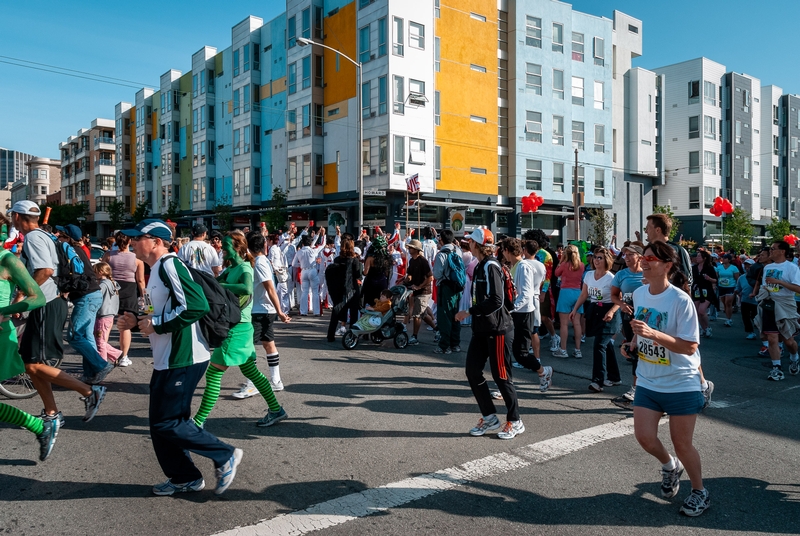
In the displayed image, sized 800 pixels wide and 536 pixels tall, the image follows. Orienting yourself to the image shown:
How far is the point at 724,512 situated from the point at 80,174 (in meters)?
83.1

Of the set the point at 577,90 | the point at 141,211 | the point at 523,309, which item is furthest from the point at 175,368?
the point at 141,211

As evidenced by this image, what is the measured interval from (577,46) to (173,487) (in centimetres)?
3976

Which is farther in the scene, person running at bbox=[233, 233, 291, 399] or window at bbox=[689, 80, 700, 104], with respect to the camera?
window at bbox=[689, 80, 700, 104]

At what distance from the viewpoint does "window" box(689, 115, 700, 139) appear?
47.3 m

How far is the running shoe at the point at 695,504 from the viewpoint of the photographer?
394 centimetres

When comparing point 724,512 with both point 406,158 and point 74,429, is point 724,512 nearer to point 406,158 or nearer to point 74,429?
point 74,429

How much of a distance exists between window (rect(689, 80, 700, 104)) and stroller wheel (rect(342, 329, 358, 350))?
153 ft

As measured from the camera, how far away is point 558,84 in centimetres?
3741

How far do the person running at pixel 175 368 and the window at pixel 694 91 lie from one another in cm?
5170

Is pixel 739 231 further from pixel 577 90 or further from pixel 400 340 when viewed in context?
pixel 400 340

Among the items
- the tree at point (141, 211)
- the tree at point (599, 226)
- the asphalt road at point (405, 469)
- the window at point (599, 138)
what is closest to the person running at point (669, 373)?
the asphalt road at point (405, 469)

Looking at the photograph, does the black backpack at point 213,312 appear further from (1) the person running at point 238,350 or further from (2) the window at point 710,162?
(2) the window at point 710,162

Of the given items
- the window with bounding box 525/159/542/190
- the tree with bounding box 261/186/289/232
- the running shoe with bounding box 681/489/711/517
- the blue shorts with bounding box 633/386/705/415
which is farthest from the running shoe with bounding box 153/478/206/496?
the window with bounding box 525/159/542/190

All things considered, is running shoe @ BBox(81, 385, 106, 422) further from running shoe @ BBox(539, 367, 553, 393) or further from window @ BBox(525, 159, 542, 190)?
window @ BBox(525, 159, 542, 190)
